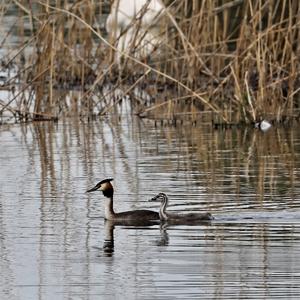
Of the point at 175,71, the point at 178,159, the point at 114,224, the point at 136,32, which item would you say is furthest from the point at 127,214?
the point at 175,71

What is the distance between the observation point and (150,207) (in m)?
10.1

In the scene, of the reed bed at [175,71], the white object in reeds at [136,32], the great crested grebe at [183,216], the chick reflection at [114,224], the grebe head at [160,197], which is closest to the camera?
the chick reflection at [114,224]

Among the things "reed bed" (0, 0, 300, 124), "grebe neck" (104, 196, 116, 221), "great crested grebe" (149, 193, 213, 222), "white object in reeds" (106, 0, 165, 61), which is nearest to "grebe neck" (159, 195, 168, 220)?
"great crested grebe" (149, 193, 213, 222)

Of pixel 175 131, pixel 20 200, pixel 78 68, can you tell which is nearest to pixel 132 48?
pixel 175 131

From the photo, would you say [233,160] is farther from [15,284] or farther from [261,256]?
[15,284]

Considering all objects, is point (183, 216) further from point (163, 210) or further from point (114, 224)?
point (114, 224)

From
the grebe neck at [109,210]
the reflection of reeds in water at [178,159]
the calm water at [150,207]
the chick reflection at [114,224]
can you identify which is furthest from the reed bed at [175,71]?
the chick reflection at [114,224]

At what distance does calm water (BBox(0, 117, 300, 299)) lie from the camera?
7480 mm

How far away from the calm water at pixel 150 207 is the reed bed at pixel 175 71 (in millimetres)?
503

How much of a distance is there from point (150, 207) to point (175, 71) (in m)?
6.95

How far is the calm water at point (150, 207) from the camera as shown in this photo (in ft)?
24.5

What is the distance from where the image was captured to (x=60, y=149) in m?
13.5

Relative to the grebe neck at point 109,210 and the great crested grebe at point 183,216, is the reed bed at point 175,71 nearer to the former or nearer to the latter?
the grebe neck at point 109,210

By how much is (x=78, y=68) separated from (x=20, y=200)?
8.17m
